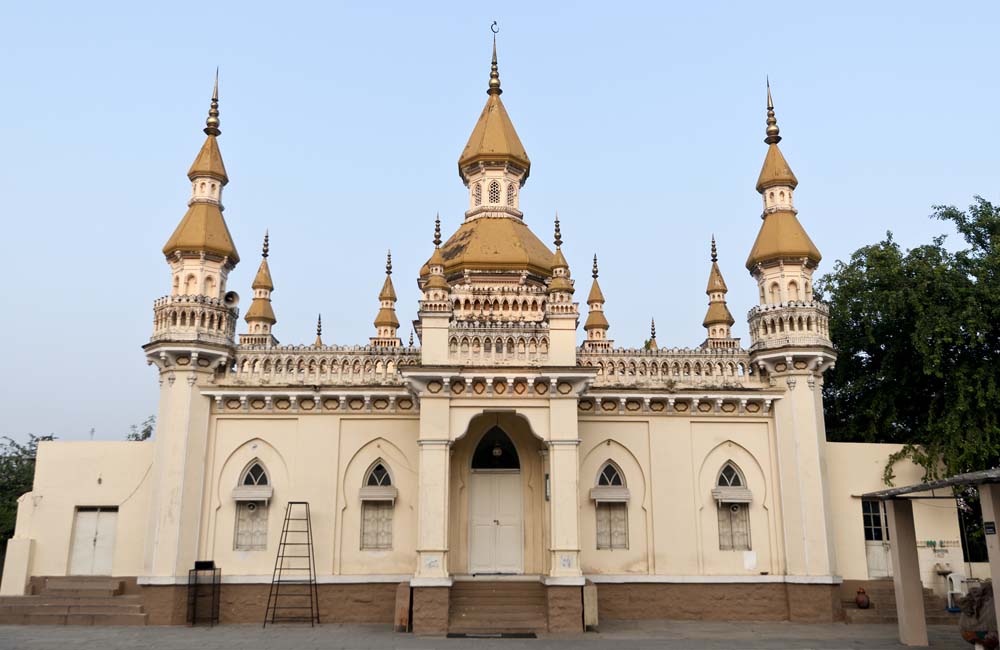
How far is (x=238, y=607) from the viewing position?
17.9 meters

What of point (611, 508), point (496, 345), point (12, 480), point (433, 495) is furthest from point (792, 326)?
point (12, 480)

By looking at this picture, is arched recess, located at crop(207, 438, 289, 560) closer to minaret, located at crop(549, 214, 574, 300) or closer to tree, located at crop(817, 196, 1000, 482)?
minaret, located at crop(549, 214, 574, 300)

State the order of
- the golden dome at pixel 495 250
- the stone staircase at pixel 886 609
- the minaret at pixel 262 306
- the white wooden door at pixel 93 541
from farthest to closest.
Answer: the minaret at pixel 262 306, the golden dome at pixel 495 250, the white wooden door at pixel 93 541, the stone staircase at pixel 886 609

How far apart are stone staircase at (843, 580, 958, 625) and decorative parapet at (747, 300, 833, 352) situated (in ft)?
18.6

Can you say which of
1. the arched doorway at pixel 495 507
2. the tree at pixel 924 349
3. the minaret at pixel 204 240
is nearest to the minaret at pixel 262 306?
the minaret at pixel 204 240

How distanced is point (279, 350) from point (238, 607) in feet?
19.2

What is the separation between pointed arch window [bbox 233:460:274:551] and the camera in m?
18.4

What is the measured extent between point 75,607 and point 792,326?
17.4 meters

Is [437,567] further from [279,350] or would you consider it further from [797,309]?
[797,309]

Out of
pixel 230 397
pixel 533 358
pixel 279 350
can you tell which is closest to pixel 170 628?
pixel 230 397

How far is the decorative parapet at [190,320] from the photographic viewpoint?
18594 mm

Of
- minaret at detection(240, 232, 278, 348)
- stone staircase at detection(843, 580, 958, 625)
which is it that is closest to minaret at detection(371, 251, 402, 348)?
minaret at detection(240, 232, 278, 348)

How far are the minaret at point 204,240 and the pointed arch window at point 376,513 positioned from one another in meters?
5.92

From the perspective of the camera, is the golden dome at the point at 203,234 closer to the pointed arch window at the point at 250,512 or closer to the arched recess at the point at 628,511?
the pointed arch window at the point at 250,512
